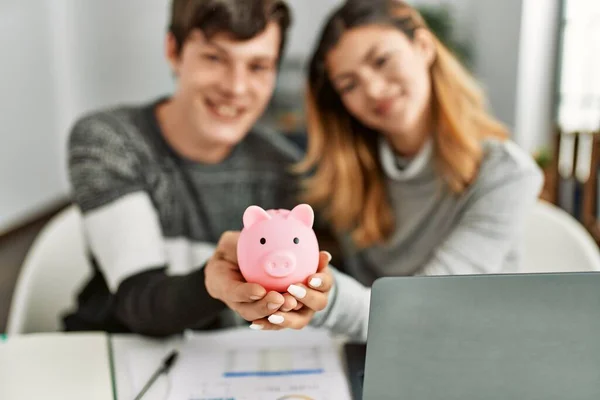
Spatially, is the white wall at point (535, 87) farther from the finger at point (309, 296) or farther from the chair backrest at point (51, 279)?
the chair backrest at point (51, 279)

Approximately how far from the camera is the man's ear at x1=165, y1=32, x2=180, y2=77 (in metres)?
0.88

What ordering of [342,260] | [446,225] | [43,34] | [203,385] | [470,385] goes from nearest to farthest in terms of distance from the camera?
[470,385] < [203,385] < [446,225] < [342,260] < [43,34]

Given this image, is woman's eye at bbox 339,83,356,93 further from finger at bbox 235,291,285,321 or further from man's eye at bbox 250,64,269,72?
finger at bbox 235,291,285,321

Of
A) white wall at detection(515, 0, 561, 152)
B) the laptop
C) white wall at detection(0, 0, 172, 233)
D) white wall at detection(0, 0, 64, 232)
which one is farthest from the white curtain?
white wall at detection(0, 0, 64, 232)

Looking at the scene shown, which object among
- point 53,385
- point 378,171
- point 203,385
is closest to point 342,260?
point 378,171

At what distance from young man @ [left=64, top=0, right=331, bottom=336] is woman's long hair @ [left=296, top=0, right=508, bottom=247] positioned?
0.06 metres

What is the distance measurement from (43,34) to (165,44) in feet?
6.42

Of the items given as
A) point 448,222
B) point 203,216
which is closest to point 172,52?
point 203,216

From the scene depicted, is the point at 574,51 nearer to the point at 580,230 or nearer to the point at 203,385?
the point at 580,230

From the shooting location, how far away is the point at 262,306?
1.79ft

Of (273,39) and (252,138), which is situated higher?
(273,39)

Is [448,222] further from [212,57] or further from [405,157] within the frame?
[212,57]

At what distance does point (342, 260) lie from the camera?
0.96 meters

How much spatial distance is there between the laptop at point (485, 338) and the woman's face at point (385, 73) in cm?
36
